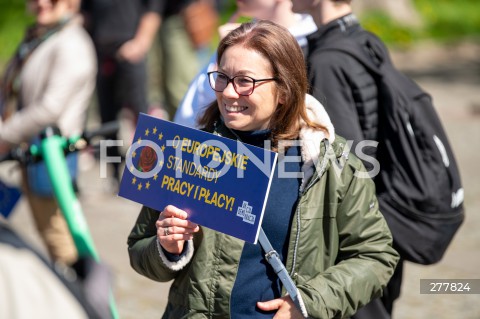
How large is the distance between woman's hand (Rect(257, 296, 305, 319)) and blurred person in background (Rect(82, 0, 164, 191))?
5469 millimetres

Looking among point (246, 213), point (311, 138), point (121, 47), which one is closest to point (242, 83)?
point (311, 138)

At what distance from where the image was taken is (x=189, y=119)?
3.34 metres

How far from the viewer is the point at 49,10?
5055 mm

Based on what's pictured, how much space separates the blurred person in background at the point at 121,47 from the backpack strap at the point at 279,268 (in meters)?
5.45

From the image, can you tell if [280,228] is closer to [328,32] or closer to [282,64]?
[282,64]

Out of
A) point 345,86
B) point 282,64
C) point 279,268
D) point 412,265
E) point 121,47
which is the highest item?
point 282,64

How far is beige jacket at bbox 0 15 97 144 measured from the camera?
4.86 meters

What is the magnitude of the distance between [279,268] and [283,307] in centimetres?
11

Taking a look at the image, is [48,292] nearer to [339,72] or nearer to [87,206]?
[339,72]

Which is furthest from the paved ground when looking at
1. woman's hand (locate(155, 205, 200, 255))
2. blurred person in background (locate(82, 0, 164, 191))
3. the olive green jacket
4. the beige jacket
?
woman's hand (locate(155, 205, 200, 255))

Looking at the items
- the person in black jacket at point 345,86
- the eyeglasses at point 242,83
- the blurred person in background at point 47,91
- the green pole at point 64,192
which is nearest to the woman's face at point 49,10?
the blurred person in background at point 47,91

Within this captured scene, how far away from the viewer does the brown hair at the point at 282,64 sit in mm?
2760

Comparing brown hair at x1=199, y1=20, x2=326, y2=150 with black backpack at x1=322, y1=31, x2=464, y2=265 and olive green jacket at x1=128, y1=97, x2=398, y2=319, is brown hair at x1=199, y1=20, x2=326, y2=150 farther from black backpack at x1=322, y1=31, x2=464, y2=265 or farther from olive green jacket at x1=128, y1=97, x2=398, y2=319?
black backpack at x1=322, y1=31, x2=464, y2=265

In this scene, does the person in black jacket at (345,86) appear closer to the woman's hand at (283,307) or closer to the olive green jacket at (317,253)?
the olive green jacket at (317,253)
